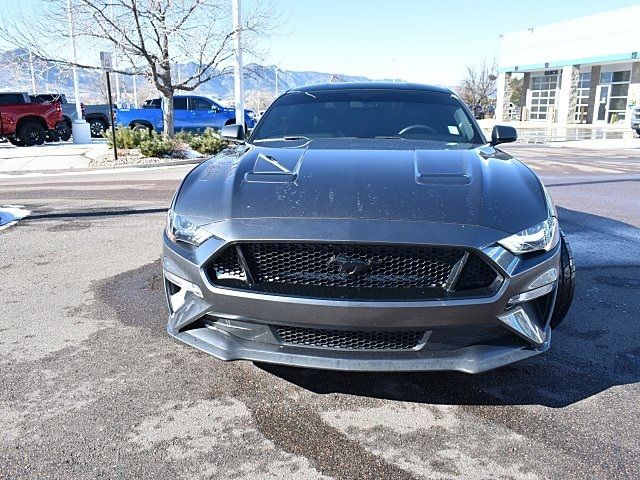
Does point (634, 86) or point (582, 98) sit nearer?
point (634, 86)

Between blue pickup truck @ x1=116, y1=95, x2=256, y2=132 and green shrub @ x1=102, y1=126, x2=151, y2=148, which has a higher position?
blue pickup truck @ x1=116, y1=95, x2=256, y2=132

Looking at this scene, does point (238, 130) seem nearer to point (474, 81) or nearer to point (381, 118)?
point (381, 118)

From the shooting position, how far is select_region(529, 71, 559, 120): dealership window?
144 feet

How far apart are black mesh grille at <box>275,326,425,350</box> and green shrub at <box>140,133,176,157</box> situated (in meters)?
14.0

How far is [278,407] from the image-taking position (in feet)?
8.88

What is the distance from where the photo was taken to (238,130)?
4.50 m

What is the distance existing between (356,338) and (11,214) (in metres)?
6.95

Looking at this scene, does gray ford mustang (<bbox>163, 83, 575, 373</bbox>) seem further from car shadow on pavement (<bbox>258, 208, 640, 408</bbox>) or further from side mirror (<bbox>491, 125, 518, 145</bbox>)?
side mirror (<bbox>491, 125, 518, 145</bbox>)

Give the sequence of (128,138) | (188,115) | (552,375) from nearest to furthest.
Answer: (552,375)
(128,138)
(188,115)

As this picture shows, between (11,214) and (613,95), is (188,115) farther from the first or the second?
(613,95)

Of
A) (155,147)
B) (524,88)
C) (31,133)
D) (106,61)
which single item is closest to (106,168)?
(155,147)

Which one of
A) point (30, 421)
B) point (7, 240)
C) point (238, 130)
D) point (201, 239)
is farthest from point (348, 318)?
point (7, 240)

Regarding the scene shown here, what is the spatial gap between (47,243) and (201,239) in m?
4.22

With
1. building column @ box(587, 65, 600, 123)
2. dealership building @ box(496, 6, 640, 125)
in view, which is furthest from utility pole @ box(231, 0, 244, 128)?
building column @ box(587, 65, 600, 123)
